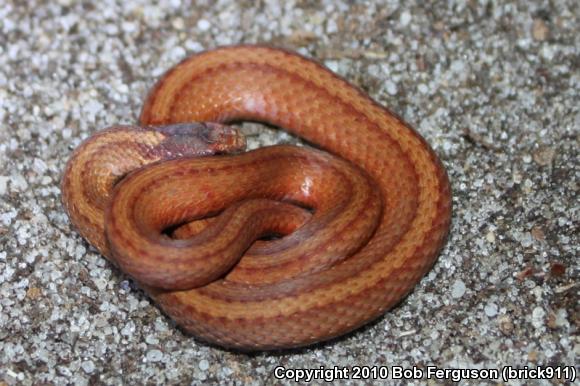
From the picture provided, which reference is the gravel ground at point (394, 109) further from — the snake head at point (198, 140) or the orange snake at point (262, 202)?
the snake head at point (198, 140)

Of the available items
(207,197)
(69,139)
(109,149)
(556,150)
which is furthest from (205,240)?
(556,150)

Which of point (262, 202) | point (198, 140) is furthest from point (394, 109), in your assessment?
point (198, 140)

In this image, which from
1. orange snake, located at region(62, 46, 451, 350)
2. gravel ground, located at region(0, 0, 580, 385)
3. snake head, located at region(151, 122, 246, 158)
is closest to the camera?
orange snake, located at region(62, 46, 451, 350)

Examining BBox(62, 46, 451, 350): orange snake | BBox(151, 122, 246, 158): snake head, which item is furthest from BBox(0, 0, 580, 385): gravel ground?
BBox(151, 122, 246, 158): snake head

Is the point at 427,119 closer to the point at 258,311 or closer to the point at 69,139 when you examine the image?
the point at 258,311

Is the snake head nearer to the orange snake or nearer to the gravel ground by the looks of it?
the orange snake
